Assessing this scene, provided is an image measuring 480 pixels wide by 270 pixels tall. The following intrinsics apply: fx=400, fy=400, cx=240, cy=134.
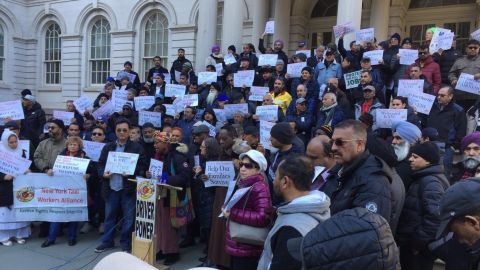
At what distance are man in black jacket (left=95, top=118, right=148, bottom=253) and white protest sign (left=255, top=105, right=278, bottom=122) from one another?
7.36 ft

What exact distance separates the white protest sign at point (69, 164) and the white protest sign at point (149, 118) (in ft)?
6.57

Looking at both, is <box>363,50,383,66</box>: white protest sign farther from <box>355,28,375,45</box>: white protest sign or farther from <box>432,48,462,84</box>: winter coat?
<box>432,48,462,84</box>: winter coat

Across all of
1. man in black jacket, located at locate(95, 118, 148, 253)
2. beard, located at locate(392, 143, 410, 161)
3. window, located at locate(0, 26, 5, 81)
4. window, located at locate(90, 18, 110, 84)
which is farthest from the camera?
window, located at locate(0, 26, 5, 81)

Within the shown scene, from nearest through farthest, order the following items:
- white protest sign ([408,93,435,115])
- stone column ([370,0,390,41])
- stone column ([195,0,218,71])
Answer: white protest sign ([408,93,435,115]) < stone column ([195,0,218,71]) < stone column ([370,0,390,41])

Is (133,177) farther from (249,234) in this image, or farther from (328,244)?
(328,244)

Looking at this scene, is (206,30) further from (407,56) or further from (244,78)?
(407,56)

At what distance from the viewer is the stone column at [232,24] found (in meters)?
12.4

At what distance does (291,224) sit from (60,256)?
4.77m

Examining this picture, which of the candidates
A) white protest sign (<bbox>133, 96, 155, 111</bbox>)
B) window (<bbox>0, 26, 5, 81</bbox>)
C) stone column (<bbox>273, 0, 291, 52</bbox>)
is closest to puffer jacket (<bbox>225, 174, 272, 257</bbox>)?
white protest sign (<bbox>133, 96, 155, 111</bbox>)

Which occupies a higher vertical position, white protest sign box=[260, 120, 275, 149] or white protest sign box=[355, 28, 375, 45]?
white protest sign box=[355, 28, 375, 45]

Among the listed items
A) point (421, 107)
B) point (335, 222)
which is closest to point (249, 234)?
point (335, 222)

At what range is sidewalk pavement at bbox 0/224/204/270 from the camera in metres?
5.39

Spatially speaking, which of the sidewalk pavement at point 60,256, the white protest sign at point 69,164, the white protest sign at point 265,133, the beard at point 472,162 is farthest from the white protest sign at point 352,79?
the white protest sign at point 69,164

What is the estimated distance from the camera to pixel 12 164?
623 centimetres
